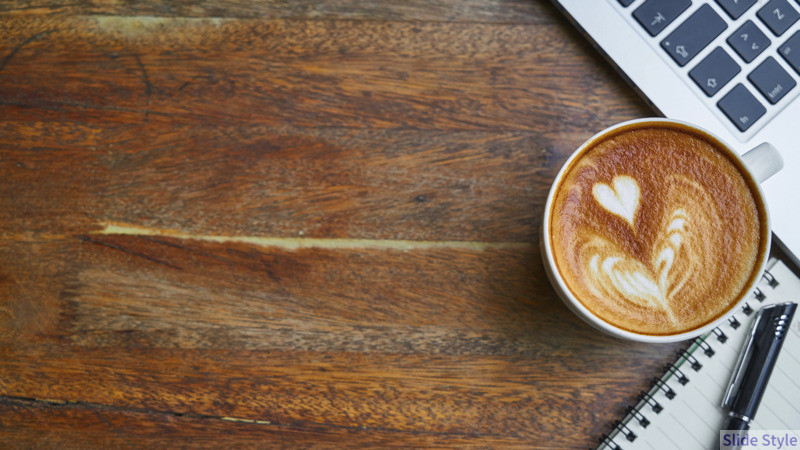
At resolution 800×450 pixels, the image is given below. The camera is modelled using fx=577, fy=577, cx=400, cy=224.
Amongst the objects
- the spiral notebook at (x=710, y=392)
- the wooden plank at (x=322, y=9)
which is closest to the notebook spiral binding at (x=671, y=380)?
the spiral notebook at (x=710, y=392)

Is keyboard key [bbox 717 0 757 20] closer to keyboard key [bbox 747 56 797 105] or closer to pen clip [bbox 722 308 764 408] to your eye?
keyboard key [bbox 747 56 797 105]

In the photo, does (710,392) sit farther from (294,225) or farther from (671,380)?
(294,225)

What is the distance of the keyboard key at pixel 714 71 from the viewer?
0.54m

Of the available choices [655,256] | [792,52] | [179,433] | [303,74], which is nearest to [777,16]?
[792,52]

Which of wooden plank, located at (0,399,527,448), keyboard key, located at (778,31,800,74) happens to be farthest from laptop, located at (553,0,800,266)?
wooden plank, located at (0,399,527,448)

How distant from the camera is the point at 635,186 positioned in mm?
523

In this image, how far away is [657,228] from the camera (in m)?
0.52

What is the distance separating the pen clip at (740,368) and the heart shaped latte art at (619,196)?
0.18 m

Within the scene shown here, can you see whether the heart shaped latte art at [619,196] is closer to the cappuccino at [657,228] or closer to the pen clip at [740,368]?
the cappuccino at [657,228]

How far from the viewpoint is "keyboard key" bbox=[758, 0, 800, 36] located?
548mm

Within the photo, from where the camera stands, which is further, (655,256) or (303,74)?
(303,74)

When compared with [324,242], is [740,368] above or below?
above

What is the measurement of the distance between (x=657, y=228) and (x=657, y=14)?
21cm

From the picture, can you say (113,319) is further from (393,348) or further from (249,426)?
(393,348)
